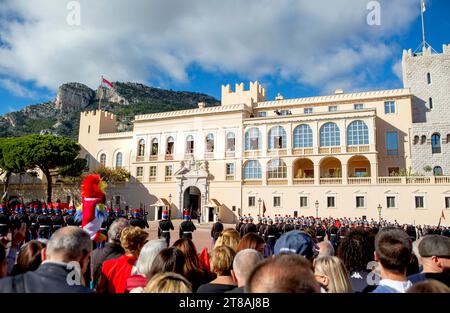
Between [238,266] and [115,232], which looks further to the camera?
[115,232]

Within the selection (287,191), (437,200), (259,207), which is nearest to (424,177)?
(437,200)

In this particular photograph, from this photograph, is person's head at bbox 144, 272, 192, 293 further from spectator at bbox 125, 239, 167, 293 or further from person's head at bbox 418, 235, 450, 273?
person's head at bbox 418, 235, 450, 273

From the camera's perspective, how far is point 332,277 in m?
3.25

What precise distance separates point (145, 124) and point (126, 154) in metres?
5.47

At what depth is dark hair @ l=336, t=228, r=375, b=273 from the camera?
179 inches

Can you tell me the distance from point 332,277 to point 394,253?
2.05ft

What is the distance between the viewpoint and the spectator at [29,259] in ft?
13.9

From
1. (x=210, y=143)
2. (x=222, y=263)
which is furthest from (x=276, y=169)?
(x=222, y=263)

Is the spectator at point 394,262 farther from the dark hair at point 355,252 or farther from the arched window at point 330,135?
the arched window at point 330,135

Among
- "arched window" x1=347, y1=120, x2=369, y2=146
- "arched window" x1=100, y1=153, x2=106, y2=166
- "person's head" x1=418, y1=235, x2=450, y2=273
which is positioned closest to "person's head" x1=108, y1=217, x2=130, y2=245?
"person's head" x1=418, y1=235, x2=450, y2=273

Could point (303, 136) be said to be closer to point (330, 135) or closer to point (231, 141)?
point (330, 135)

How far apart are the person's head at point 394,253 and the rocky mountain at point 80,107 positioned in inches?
3621

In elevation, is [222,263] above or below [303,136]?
below
